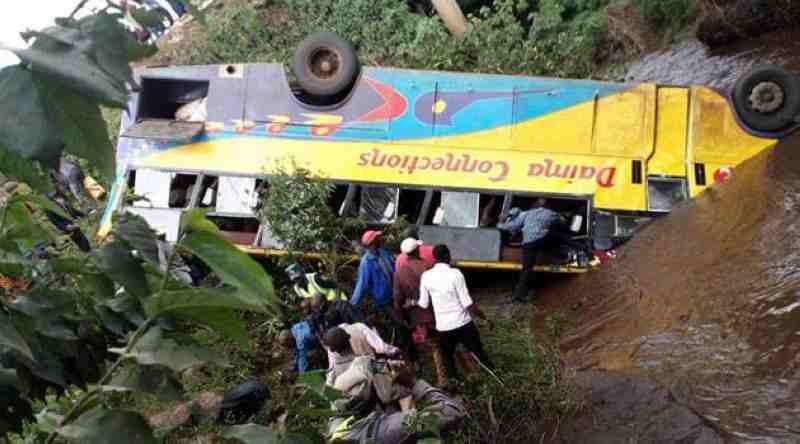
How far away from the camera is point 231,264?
1.05 metres

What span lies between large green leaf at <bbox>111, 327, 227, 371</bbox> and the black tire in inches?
327

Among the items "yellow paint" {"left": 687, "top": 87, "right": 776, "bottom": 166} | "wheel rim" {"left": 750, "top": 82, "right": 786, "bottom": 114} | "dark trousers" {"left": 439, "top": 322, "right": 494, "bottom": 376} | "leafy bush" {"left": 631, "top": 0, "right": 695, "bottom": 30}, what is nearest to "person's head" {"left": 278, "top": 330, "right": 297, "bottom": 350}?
"dark trousers" {"left": 439, "top": 322, "right": 494, "bottom": 376}

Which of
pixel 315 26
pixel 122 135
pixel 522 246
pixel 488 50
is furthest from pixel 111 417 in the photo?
pixel 315 26

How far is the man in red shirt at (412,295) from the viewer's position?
675cm

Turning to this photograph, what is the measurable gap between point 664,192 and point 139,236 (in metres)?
8.46

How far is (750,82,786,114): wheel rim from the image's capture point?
898 centimetres

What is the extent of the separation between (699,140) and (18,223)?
8.57 meters

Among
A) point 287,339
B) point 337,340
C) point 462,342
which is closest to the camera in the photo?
point 337,340

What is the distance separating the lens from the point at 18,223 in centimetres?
136

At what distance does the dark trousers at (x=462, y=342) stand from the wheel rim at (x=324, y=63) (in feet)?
12.9

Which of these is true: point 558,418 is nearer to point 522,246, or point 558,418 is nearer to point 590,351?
point 590,351

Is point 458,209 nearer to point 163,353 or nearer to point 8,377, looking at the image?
point 8,377

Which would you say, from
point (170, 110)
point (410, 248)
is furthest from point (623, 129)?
point (170, 110)

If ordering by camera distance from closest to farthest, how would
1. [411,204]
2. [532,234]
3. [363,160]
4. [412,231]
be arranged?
[532,234] → [412,231] → [363,160] → [411,204]
